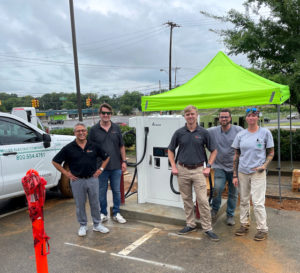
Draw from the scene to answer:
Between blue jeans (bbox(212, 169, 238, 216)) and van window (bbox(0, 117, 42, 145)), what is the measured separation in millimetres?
3512

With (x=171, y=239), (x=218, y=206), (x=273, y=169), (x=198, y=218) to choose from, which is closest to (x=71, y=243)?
(x=171, y=239)

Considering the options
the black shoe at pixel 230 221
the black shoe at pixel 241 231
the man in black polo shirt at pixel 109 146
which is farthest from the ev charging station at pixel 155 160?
the black shoe at pixel 241 231

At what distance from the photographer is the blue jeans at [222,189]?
4.43 metres

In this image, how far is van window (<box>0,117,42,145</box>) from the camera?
16.9ft

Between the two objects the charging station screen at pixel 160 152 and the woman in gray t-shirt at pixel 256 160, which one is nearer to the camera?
the woman in gray t-shirt at pixel 256 160

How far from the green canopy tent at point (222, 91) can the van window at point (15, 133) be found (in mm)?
2355

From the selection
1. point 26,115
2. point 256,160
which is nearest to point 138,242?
point 256,160

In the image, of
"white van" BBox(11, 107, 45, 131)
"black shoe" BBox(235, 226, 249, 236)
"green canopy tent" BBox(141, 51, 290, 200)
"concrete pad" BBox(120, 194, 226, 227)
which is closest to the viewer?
"black shoe" BBox(235, 226, 249, 236)

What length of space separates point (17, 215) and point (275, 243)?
15.0 feet

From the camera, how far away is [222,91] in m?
5.62

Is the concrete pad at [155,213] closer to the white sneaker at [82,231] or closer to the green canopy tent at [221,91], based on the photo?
the white sneaker at [82,231]

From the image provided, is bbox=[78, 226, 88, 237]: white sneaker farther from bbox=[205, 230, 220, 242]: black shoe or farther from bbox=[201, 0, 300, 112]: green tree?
bbox=[201, 0, 300, 112]: green tree

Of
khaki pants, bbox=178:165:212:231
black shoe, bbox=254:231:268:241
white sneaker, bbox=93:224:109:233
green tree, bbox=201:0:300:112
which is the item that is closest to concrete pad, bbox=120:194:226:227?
khaki pants, bbox=178:165:212:231

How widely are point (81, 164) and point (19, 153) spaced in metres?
1.84
